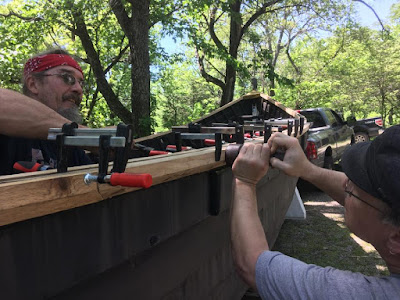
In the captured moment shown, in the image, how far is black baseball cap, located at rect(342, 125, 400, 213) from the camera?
3.55 feet

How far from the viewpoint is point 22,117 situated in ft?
5.60

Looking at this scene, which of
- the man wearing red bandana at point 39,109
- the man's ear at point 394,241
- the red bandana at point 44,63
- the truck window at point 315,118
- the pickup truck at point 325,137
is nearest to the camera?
the man's ear at point 394,241

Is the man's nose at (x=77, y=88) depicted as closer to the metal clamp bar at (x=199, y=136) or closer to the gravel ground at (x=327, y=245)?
the metal clamp bar at (x=199, y=136)

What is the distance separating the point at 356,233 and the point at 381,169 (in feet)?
1.06

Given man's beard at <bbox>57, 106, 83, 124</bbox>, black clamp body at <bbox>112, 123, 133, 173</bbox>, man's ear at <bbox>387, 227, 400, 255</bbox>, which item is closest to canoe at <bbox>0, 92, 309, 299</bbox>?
black clamp body at <bbox>112, 123, 133, 173</bbox>

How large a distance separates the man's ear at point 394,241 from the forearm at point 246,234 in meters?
0.45

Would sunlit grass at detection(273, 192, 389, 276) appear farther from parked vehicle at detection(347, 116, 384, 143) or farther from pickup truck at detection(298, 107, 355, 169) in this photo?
parked vehicle at detection(347, 116, 384, 143)

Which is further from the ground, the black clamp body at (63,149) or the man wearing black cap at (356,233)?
the black clamp body at (63,149)

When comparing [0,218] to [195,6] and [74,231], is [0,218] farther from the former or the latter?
[195,6]

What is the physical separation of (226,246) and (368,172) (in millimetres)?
1600

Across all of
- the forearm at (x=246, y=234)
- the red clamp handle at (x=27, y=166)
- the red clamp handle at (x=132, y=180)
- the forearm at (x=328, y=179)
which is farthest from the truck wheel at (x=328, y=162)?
the red clamp handle at (x=132, y=180)

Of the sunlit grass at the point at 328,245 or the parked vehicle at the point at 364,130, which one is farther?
the parked vehicle at the point at 364,130

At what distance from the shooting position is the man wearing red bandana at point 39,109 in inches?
67.3

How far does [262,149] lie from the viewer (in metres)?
1.69
